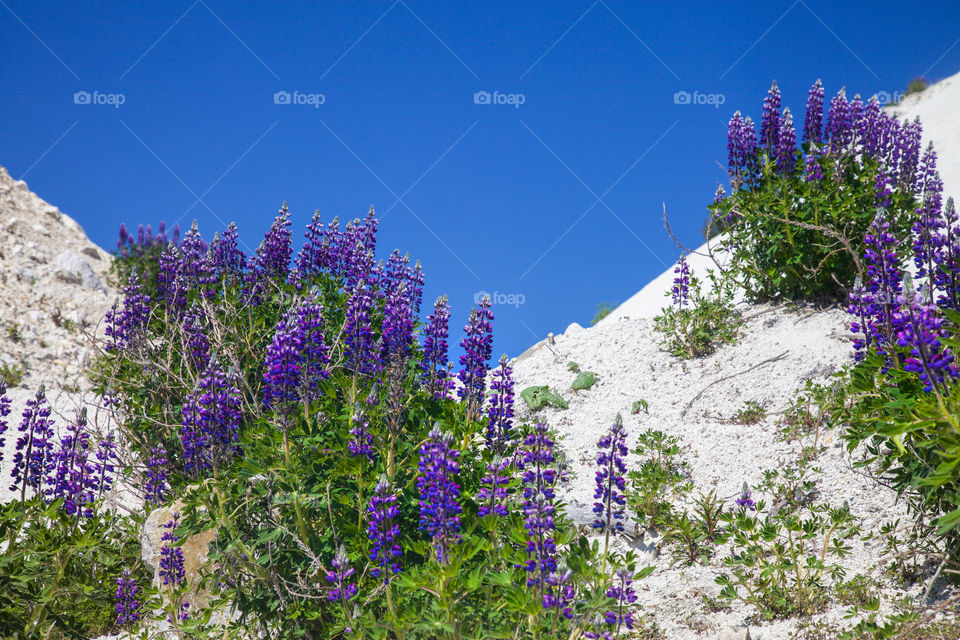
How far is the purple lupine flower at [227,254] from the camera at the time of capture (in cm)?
733

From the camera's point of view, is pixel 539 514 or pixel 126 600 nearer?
pixel 539 514

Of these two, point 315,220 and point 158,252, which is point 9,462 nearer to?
point 315,220

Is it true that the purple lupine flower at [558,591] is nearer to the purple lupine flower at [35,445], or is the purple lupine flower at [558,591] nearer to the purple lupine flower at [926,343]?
the purple lupine flower at [926,343]

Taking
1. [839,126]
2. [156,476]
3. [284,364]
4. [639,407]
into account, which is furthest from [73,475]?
[839,126]

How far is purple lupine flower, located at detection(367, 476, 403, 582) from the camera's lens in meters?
3.59

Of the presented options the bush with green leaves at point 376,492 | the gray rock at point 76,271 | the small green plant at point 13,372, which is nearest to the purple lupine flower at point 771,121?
the bush with green leaves at point 376,492

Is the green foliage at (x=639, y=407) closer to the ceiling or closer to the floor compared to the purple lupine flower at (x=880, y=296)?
closer to the ceiling

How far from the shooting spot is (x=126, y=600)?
579 centimetres

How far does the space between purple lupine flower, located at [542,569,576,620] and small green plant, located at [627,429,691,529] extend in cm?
262

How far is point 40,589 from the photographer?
5.23 m

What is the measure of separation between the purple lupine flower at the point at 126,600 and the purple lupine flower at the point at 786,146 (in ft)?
30.2

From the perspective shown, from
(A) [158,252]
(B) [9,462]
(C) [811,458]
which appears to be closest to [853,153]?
(C) [811,458]

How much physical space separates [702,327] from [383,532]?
702 cm

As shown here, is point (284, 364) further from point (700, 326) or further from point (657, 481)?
point (700, 326)
